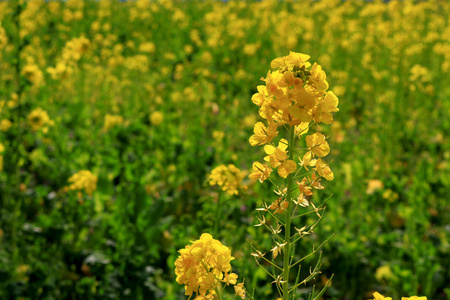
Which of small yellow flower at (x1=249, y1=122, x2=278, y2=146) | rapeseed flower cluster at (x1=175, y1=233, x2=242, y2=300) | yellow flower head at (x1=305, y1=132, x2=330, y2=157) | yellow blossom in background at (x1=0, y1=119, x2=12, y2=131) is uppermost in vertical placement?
small yellow flower at (x1=249, y1=122, x2=278, y2=146)

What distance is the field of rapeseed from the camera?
97 centimetres

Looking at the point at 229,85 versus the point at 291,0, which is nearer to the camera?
the point at 229,85

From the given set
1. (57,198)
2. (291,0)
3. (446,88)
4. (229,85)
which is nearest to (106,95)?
(229,85)

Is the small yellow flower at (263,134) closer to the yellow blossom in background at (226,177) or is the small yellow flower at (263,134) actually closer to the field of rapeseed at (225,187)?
the field of rapeseed at (225,187)

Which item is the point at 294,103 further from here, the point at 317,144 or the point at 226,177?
the point at 226,177

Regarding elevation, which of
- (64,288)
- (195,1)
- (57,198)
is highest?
(195,1)

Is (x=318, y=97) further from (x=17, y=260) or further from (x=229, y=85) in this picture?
(x=229, y=85)

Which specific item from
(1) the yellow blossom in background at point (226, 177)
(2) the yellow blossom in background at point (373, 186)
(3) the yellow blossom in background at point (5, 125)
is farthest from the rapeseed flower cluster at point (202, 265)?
(2) the yellow blossom in background at point (373, 186)

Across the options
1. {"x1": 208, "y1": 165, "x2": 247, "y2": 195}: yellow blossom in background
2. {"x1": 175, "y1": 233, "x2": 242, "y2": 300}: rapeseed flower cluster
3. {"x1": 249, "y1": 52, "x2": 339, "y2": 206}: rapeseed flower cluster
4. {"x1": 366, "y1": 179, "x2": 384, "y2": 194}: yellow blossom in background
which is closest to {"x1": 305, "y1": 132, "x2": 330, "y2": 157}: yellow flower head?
{"x1": 249, "y1": 52, "x2": 339, "y2": 206}: rapeseed flower cluster

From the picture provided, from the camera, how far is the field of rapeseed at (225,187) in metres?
0.97

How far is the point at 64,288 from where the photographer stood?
2465mm

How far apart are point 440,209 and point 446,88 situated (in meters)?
2.94

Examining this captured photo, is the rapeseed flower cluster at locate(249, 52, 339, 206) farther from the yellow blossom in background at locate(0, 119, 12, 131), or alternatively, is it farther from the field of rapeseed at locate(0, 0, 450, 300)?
the yellow blossom in background at locate(0, 119, 12, 131)

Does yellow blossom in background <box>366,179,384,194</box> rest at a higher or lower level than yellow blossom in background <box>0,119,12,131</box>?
lower
